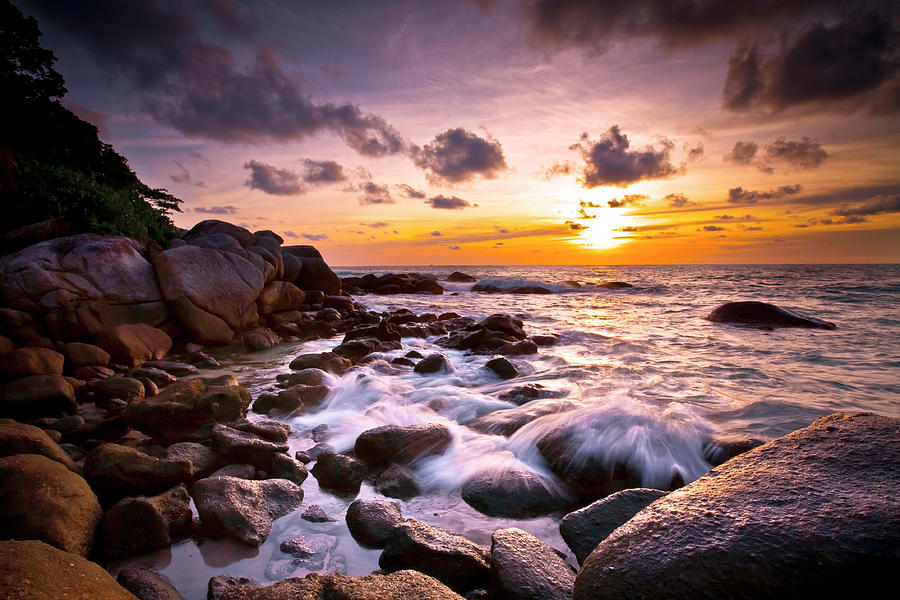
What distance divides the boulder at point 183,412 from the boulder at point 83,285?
13.8 ft

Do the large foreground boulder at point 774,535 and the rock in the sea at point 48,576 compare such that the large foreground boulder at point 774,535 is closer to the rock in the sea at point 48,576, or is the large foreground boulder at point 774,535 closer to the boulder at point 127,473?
the rock in the sea at point 48,576

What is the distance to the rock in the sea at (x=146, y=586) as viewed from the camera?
217 centimetres

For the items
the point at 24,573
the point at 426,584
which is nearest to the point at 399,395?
the point at 426,584

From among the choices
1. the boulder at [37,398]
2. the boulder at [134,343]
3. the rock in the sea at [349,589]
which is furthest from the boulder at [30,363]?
the rock in the sea at [349,589]

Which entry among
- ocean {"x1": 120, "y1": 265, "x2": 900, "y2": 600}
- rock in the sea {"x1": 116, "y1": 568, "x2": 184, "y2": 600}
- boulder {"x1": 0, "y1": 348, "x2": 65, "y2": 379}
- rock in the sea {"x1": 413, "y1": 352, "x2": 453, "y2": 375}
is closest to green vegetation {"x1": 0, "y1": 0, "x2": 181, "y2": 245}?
boulder {"x1": 0, "y1": 348, "x2": 65, "y2": 379}

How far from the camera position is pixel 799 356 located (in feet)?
30.1

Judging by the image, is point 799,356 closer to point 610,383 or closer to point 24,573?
point 610,383

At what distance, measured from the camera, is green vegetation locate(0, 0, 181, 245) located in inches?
365

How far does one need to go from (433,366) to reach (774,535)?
6.62 meters

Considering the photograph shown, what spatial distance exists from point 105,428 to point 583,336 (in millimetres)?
11200

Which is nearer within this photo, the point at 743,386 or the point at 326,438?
the point at 326,438

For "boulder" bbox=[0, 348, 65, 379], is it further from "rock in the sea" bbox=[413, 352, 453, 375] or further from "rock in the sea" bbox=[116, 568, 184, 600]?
"rock in the sea" bbox=[413, 352, 453, 375]

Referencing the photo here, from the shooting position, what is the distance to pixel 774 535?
6.23 ft

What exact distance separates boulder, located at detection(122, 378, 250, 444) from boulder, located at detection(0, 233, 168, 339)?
4212mm
